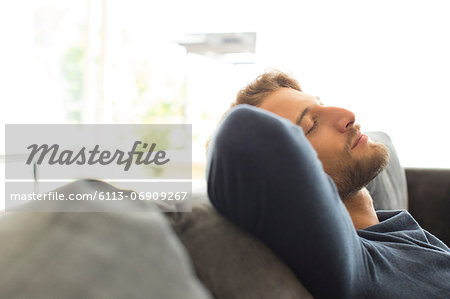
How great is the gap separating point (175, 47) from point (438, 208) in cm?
393

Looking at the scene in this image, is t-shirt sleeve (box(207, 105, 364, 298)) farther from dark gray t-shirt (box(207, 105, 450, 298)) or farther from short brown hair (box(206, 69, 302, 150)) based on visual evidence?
short brown hair (box(206, 69, 302, 150))

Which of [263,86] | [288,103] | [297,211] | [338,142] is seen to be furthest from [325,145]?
[297,211]

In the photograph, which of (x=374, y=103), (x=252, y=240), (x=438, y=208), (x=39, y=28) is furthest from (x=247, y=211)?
(x=39, y=28)

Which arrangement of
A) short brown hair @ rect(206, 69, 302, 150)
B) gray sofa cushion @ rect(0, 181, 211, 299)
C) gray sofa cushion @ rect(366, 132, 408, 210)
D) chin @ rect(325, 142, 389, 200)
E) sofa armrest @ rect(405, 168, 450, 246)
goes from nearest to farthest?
gray sofa cushion @ rect(0, 181, 211, 299)
chin @ rect(325, 142, 389, 200)
short brown hair @ rect(206, 69, 302, 150)
gray sofa cushion @ rect(366, 132, 408, 210)
sofa armrest @ rect(405, 168, 450, 246)

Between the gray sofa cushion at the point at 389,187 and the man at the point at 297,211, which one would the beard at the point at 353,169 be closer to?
the man at the point at 297,211

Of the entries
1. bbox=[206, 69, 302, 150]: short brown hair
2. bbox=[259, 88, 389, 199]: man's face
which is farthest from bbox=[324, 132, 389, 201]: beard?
bbox=[206, 69, 302, 150]: short brown hair

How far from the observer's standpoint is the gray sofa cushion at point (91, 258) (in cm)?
44

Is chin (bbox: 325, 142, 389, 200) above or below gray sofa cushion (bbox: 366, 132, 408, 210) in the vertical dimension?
above

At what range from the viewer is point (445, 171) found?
82.7 inches

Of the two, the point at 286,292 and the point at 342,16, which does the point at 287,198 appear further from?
the point at 342,16

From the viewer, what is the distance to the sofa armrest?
80.4 inches

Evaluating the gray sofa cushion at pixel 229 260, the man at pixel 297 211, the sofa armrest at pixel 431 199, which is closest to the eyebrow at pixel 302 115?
the man at pixel 297 211

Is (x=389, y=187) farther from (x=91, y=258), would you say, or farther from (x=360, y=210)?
(x=91, y=258)

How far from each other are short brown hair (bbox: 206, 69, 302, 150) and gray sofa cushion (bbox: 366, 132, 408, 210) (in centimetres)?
60
